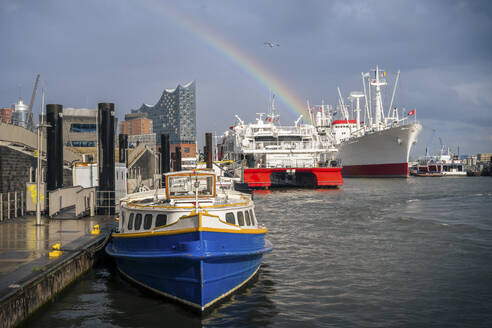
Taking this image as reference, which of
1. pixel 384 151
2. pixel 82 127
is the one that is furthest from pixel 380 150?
pixel 82 127

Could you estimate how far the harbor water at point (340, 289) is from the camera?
13008mm

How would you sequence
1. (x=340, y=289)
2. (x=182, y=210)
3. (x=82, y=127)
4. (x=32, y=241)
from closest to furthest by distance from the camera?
(x=182, y=210)
(x=340, y=289)
(x=32, y=241)
(x=82, y=127)

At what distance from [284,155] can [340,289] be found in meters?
51.6

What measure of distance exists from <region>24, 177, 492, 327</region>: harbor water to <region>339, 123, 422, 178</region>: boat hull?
69.7m

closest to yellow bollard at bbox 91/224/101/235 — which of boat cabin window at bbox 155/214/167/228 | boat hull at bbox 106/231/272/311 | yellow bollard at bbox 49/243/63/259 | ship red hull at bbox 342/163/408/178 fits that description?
yellow bollard at bbox 49/243/63/259

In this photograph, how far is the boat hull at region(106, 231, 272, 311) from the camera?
12781mm

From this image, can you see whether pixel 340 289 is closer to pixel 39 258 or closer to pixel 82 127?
pixel 39 258

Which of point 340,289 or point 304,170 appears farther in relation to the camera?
point 304,170

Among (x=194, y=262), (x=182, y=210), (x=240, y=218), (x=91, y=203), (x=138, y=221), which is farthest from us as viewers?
(x=91, y=203)

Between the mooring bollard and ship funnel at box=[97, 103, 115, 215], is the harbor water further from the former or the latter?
ship funnel at box=[97, 103, 115, 215]

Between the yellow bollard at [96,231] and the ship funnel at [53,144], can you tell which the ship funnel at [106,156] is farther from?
the yellow bollard at [96,231]

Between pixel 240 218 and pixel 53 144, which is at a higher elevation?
pixel 53 144

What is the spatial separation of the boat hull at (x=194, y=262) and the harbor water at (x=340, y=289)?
54cm

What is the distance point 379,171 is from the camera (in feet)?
339
